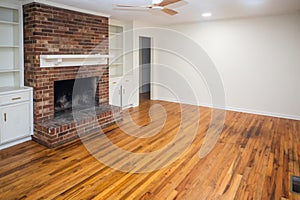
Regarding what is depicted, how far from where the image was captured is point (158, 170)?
115 inches

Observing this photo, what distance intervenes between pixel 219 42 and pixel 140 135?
357 cm

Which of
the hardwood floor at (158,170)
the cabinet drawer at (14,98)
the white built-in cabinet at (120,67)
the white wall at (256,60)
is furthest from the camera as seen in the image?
the white built-in cabinet at (120,67)

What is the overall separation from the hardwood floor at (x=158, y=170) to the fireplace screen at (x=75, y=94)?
95cm

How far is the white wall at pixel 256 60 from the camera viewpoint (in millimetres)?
5180

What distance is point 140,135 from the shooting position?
13.6ft

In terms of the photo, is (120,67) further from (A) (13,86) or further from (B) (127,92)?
(A) (13,86)

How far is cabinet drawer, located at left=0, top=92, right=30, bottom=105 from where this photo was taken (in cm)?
335

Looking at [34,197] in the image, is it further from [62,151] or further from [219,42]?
[219,42]

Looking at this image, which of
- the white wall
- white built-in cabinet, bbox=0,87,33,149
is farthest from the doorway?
white built-in cabinet, bbox=0,87,33,149

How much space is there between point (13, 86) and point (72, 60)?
1111mm

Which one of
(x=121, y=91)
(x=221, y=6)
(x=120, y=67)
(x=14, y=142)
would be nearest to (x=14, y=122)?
(x=14, y=142)

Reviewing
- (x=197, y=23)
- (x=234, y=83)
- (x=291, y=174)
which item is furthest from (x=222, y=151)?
(x=197, y=23)

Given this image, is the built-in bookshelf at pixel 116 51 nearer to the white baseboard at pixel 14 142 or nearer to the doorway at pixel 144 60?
the doorway at pixel 144 60

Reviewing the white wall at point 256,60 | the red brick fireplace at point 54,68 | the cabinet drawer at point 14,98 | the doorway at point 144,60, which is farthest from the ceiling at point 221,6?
the doorway at point 144,60
